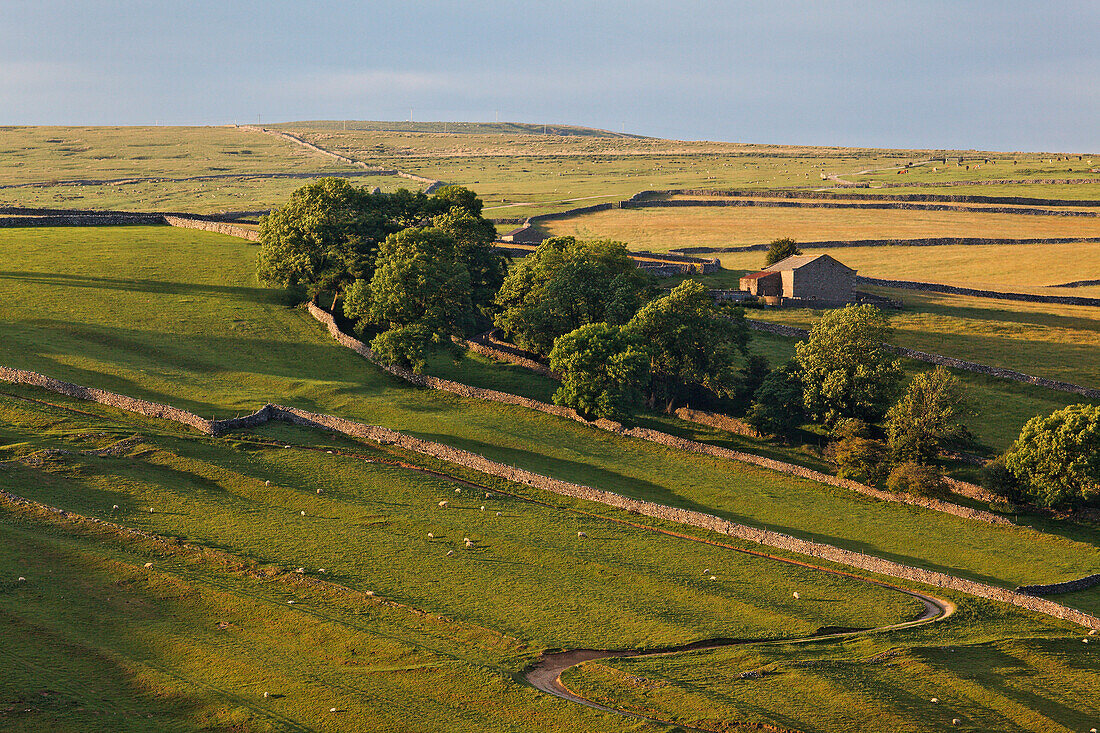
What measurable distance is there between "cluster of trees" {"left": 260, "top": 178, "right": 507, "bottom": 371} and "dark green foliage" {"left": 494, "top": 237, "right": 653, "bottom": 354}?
4.33 m

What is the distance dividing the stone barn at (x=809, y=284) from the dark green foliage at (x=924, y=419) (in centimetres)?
3443

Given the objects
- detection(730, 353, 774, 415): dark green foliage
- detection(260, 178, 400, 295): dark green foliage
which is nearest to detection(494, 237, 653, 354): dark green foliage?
detection(730, 353, 774, 415): dark green foliage

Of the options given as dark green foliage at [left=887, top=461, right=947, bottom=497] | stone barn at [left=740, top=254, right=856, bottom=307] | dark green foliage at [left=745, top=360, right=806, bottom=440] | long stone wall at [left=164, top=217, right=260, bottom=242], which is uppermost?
long stone wall at [left=164, top=217, right=260, bottom=242]

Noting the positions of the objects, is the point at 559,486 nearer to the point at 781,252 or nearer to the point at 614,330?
the point at 614,330

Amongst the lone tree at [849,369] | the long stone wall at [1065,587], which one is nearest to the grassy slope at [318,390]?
the long stone wall at [1065,587]

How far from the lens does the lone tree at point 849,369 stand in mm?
66062

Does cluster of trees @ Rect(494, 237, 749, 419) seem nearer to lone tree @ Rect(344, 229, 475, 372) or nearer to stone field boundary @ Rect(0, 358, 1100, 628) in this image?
lone tree @ Rect(344, 229, 475, 372)

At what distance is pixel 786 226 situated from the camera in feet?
474

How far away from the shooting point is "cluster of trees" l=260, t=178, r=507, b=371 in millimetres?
74188

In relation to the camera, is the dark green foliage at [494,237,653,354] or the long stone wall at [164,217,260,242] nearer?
Answer: the dark green foliage at [494,237,653,354]

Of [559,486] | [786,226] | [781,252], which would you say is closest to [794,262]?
[781,252]

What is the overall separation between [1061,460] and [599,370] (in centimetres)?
2827

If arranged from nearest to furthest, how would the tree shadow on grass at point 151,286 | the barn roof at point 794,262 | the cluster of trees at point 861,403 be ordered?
the cluster of trees at point 861,403
the tree shadow on grass at point 151,286
the barn roof at point 794,262

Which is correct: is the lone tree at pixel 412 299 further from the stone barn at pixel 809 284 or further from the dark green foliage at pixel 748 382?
the stone barn at pixel 809 284
